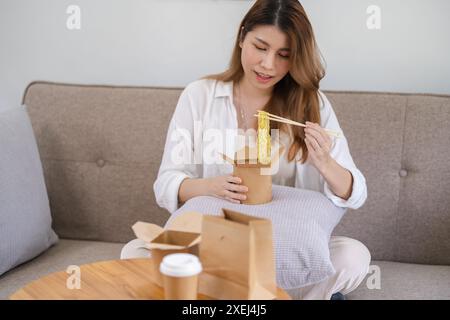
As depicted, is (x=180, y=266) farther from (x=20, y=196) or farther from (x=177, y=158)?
(x=20, y=196)

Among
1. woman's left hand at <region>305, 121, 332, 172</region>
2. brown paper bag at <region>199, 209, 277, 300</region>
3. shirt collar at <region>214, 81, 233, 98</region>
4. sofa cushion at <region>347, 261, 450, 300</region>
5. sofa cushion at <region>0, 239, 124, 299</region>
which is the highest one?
shirt collar at <region>214, 81, 233, 98</region>

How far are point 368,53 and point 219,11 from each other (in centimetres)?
54

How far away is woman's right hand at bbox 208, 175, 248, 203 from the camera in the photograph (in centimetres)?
154

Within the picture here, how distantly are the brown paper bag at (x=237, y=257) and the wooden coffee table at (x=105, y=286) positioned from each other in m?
0.05

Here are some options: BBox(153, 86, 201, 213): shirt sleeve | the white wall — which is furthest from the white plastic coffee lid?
the white wall

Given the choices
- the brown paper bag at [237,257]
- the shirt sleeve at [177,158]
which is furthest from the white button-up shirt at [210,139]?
the brown paper bag at [237,257]

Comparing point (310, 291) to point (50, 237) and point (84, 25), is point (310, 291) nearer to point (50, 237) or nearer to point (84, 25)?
point (50, 237)

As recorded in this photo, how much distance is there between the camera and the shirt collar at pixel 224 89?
1926 millimetres

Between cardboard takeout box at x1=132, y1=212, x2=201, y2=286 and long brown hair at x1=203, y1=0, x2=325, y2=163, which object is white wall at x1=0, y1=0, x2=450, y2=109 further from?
cardboard takeout box at x1=132, y1=212, x2=201, y2=286

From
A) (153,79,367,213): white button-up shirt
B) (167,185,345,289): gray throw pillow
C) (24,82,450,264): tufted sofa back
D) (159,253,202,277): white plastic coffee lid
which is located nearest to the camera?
(159,253,202,277): white plastic coffee lid

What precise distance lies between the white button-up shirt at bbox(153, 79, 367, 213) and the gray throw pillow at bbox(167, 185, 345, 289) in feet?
0.92

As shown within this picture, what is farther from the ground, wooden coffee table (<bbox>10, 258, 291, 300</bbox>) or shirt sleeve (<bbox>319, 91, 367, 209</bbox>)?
shirt sleeve (<bbox>319, 91, 367, 209</bbox>)

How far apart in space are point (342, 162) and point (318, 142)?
7.9 inches

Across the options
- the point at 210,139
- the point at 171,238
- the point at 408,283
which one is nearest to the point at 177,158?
the point at 210,139
